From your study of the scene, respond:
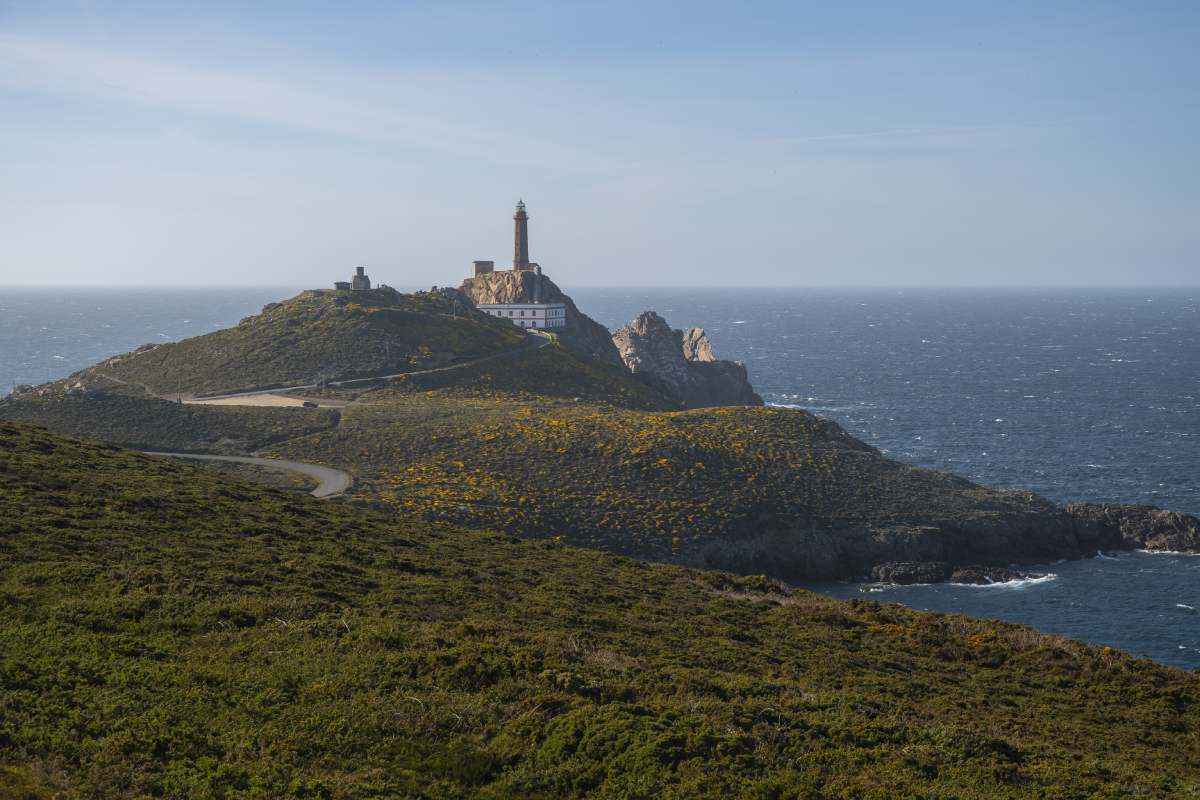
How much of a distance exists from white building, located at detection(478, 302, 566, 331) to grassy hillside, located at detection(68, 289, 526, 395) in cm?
1022

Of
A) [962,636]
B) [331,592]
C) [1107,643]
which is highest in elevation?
[331,592]

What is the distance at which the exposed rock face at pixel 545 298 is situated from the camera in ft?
399

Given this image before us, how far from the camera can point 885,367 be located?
172125 mm

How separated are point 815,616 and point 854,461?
36663 mm

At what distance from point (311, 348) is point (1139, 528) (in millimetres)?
71469

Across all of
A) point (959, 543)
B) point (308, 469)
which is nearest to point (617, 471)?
point (308, 469)

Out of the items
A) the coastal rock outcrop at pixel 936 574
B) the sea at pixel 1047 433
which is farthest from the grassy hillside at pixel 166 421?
the coastal rock outcrop at pixel 936 574

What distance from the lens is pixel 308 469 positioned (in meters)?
59.0

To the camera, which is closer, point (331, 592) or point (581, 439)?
point (331, 592)

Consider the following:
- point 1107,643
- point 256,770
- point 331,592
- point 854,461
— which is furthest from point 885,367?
point 256,770

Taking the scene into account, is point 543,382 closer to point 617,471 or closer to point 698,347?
point 617,471

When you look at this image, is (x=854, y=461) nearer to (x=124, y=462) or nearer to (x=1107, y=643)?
(x=1107, y=643)

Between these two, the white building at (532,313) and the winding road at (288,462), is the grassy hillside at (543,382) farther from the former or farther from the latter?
the white building at (532,313)

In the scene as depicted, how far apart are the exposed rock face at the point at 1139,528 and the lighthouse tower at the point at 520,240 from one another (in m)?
81.5
